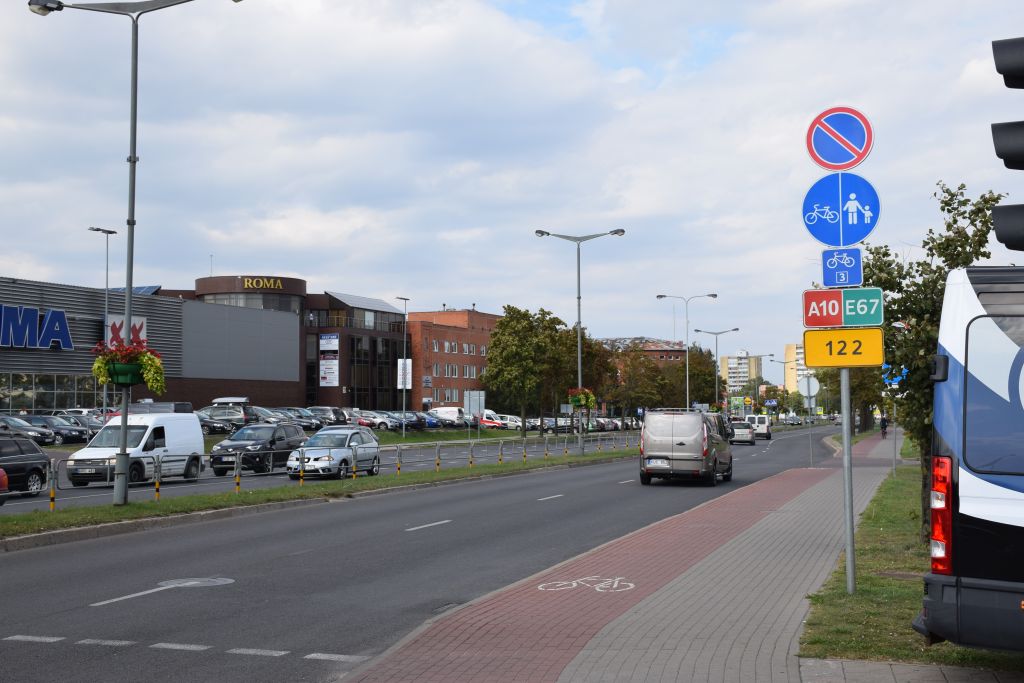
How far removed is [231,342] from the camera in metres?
76.6

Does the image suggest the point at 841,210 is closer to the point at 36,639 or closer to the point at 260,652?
the point at 260,652

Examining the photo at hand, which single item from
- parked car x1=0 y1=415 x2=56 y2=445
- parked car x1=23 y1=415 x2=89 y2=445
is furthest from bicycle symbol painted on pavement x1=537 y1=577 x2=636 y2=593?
parked car x1=23 y1=415 x2=89 y2=445

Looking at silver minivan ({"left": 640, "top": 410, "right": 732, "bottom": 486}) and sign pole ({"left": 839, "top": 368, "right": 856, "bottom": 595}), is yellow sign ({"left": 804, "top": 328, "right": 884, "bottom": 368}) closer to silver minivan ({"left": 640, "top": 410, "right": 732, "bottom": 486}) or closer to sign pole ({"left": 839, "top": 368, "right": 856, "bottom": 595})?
sign pole ({"left": 839, "top": 368, "right": 856, "bottom": 595})

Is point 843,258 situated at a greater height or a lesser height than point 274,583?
greater

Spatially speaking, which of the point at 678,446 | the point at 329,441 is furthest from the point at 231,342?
the point at 678,446

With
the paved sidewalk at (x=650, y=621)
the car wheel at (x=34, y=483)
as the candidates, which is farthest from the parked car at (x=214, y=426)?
the paved sidewalk at (x=650, y=621)

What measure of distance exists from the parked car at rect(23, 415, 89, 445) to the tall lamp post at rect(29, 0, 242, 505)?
109 ft

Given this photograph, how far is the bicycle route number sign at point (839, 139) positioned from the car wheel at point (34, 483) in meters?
20.3

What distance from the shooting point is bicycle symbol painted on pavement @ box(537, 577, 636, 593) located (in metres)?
10.5

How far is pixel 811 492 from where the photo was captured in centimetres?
2373

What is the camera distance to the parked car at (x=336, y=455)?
30.1 m

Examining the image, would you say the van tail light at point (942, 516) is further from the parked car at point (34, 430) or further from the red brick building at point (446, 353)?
the red brick building at point (446, 353)

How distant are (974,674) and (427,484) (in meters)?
20.9

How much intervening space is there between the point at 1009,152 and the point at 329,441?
91.5ft
